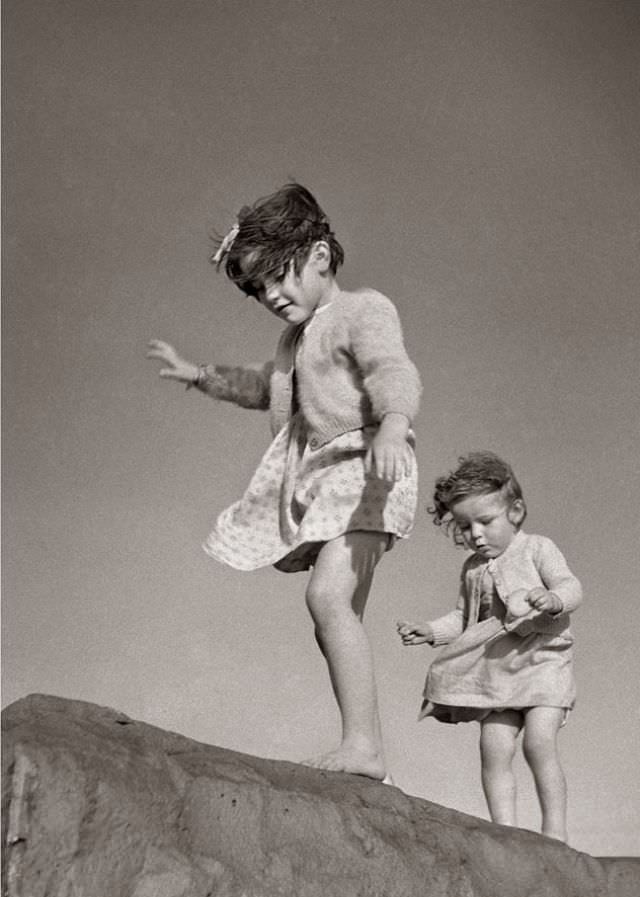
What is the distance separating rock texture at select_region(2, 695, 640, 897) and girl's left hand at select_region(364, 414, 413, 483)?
1.19 feet

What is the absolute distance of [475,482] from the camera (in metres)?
2.16

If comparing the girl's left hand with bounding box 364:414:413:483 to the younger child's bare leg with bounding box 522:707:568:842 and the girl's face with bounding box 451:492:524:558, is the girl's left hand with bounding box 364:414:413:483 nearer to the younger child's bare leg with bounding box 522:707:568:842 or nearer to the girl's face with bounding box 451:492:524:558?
the girl's face with bounding box 451:492:524:558

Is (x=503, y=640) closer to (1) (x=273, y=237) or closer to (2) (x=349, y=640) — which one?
(2) (x=349, y=640)

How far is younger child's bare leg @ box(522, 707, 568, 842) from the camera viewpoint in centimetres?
206

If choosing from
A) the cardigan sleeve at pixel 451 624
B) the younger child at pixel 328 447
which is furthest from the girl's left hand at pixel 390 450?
the cardigan sleeve at pixel 451 624

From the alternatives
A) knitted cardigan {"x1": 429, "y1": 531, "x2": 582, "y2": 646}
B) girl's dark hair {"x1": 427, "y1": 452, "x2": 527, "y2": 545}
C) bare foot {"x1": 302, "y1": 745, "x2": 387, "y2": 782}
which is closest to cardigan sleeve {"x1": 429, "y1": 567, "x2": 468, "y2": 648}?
knitted cardigan {"x1": 429, "y1": 531, "x2": 582, "y2": 646}

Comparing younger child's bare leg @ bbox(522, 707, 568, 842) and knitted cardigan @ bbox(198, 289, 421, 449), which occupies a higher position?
knitted cardigan @ bbox(198, 289, 421, 449)

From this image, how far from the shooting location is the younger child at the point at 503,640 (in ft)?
6.82

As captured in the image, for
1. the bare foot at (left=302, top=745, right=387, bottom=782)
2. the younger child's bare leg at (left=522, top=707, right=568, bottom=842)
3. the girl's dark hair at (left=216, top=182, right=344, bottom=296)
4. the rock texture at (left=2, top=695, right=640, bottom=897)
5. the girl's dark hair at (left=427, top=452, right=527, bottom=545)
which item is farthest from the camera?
the girl's dark hair at (left=427, top=452, right=527, bottom=545)

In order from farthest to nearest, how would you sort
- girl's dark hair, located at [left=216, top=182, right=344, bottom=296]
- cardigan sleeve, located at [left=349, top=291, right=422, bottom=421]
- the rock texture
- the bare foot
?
girl's dark hair, located at [left=216, top=182, right=344, bottom=296]
cardigan sleeve, located at [left=349, top=291, right=422, bottom=421]
the bare foot
the rock texture

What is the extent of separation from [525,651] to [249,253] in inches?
28.6

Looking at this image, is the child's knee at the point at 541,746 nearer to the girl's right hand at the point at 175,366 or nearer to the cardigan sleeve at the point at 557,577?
the cardigan sleeve at the point at 557,577

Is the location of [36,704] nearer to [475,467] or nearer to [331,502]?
[331,502]

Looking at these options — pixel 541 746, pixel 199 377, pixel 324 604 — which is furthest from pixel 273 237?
pixel 541 746
